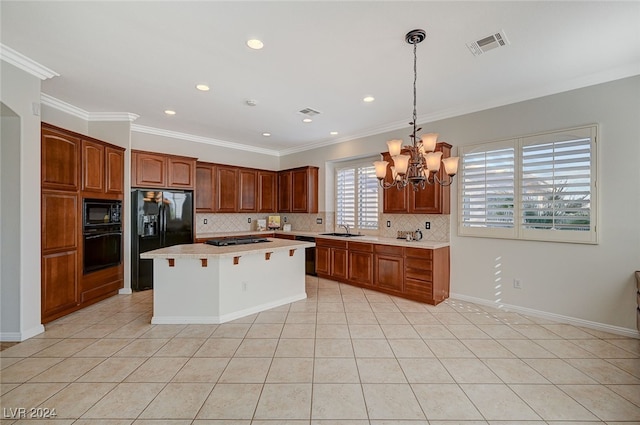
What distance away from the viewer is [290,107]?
4211 millimetres

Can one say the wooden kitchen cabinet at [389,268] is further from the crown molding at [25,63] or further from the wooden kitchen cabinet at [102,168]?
the crown molding at [25,63]

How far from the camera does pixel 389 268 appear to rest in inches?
180

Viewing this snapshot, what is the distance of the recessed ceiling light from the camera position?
2.53 m

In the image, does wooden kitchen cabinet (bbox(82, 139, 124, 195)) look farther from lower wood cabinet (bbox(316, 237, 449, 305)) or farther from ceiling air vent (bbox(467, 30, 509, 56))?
ceiling air vent (bbox(467, 30, 509, 56))

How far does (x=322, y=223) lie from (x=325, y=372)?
4.18 m

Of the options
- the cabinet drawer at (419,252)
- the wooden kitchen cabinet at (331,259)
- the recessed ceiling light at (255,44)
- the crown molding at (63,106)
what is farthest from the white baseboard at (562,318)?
the crown molding at (63,106)

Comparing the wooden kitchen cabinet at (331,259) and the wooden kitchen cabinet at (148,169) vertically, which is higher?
the wooden kitchen cabinet at (148,169)

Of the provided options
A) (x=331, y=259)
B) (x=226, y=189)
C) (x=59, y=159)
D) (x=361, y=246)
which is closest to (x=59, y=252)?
(x=59, y=159)

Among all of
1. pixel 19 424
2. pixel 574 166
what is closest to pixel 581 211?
pixel 574 166

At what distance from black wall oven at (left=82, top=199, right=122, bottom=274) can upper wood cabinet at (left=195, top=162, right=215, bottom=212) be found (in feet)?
4.51

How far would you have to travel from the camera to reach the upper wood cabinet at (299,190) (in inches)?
249

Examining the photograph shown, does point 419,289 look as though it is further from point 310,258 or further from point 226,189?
point 226,189

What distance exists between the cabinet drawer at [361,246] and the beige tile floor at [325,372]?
4.57 ft

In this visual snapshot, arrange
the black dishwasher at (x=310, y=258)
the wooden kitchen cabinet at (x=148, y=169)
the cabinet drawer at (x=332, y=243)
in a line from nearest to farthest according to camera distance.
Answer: the wooden kitchen cabinet at (x=148, y=169), the cabinet drawer at (x=332, y=243), the black dishwasher at (x=310, y=258)
